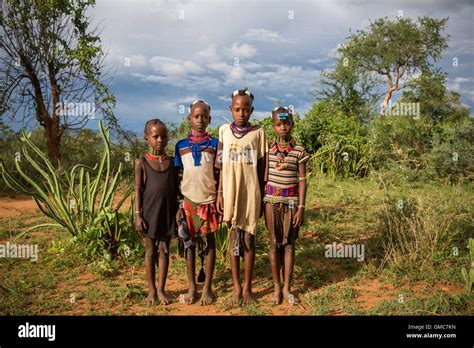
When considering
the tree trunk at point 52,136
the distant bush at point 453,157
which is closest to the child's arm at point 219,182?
the distant bush at point 453,157

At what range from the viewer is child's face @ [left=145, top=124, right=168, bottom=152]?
357 centimetres

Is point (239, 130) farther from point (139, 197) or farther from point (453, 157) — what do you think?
point (453, 157)

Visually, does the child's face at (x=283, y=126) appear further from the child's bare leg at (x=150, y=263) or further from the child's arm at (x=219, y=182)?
the child's bare leg at (x=150, y=263)

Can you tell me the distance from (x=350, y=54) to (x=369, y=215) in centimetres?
2021

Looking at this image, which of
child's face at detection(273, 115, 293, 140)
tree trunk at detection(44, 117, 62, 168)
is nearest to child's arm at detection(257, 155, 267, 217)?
child's face at detection(273, 115, 293, 140)

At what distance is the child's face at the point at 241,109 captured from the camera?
347cm

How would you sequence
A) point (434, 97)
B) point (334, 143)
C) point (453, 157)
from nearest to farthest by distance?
point (453, 157) → point (334, 143) → point (434, 97)

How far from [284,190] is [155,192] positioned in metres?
1.02

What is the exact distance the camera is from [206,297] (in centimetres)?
372

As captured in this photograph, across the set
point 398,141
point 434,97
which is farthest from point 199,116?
point 434,97

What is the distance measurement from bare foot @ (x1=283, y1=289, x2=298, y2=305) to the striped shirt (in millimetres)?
770

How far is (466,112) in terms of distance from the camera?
23.0 meters

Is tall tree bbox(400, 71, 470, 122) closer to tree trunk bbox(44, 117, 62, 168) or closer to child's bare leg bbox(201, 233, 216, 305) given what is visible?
tree trunk bbox(44, 117, 62, 168)
